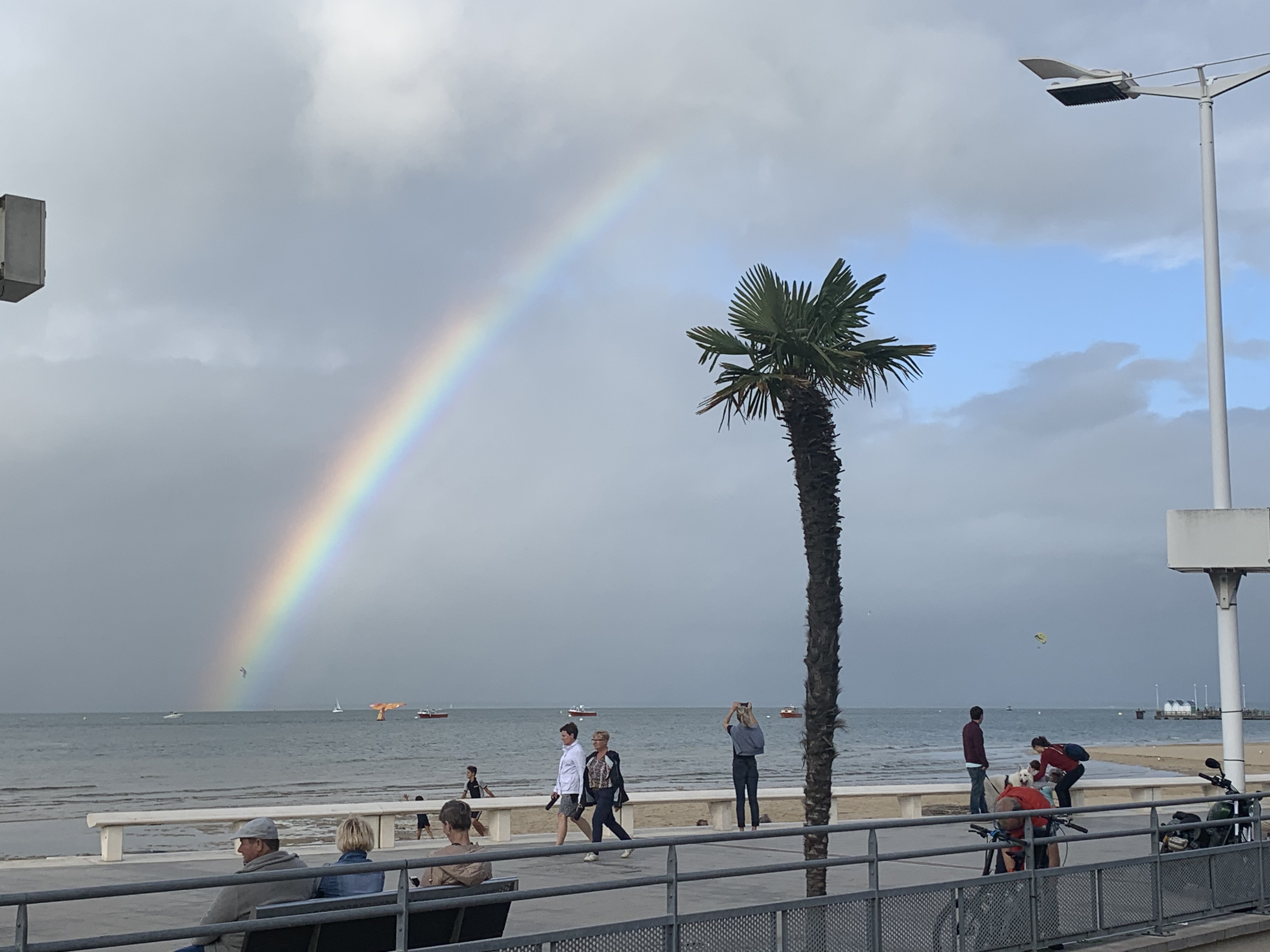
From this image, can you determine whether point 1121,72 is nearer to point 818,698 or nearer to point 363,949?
point 818,698

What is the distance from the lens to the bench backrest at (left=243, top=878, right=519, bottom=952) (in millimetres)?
6293

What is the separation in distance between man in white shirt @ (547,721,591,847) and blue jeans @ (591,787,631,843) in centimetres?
28

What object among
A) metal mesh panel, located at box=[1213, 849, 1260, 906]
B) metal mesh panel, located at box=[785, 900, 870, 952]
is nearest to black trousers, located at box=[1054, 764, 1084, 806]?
metal mesh panel, located at box=[1213, 849, 1260, 906]

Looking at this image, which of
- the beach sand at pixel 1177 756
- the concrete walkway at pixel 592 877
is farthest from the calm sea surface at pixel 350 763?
the concrete walkway at pixel 592 877

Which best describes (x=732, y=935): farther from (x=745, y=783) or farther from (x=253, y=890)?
(x=745, y=783)

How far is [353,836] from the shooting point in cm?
793

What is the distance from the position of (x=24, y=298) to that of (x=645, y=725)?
527 feet

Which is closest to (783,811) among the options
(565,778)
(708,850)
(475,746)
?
(565,778)

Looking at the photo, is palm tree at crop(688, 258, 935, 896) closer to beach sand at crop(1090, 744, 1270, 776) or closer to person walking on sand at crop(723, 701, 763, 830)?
person walking on sand at crop(723, 701, 763, 830)

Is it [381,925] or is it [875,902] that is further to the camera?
[875,902]

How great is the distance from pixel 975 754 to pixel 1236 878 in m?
6.04

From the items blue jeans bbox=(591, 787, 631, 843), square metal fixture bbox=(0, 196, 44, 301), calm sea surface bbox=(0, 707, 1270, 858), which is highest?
square metal fixture bbox=(0, 196, 44, 301)

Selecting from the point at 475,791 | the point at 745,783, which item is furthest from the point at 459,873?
the point at 475,791

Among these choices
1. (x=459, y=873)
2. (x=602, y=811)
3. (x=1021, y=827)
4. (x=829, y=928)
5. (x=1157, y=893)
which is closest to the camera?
(x=459, y=873)
